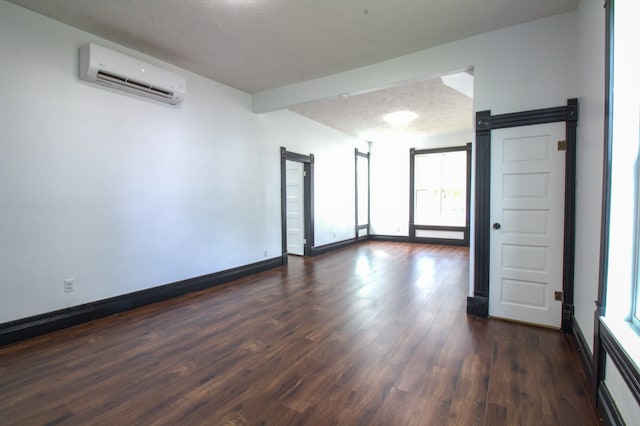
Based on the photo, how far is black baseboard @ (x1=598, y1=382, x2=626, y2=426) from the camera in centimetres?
153

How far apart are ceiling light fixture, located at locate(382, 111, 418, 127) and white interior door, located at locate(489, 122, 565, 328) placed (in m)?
2.95

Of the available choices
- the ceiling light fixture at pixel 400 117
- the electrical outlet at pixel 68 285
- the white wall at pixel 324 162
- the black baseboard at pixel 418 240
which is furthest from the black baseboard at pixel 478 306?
the black baseboard at pixel 418 240

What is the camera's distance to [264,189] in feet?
17.5

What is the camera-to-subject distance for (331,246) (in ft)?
23.9

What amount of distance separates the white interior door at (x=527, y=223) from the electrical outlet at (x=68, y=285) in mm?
4291

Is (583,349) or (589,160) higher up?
(589,160)

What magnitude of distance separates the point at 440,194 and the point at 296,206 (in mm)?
4088

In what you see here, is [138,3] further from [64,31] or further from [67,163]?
[67,163]

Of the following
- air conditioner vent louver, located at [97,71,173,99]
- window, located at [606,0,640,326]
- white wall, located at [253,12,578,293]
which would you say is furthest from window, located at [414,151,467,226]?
air conditioner vent louver, located at [97,71,173,99]

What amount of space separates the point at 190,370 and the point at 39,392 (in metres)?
0.92

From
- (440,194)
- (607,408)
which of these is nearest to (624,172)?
(607,408)

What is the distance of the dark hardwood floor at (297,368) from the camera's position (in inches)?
70.3

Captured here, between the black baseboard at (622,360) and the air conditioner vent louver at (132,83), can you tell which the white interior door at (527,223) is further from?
the air conditioner vent louver at (132,83)

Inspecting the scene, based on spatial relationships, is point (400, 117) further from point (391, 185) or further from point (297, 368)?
point (297, 368)
